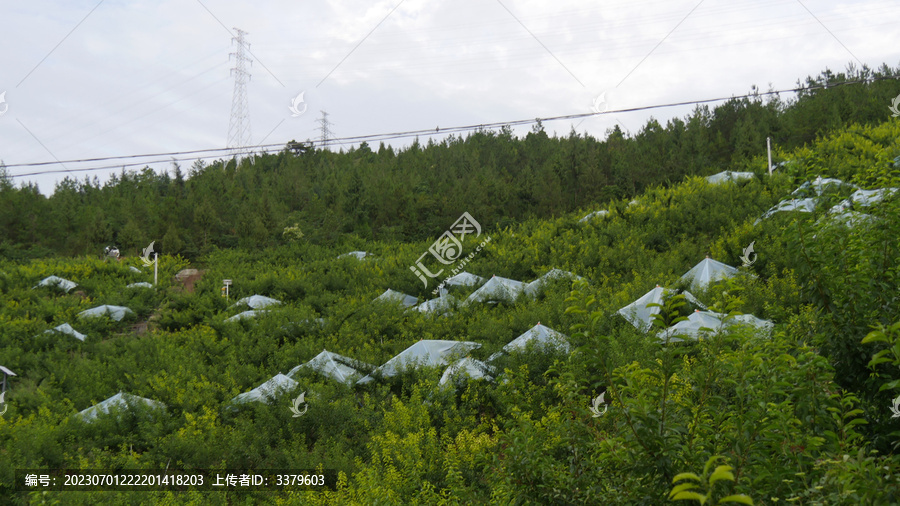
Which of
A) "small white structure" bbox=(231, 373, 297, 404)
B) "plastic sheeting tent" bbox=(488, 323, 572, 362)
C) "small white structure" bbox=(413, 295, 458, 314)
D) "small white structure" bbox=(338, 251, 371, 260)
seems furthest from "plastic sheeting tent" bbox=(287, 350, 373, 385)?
"small white structure" bbox=(338, 251, 371, 260)

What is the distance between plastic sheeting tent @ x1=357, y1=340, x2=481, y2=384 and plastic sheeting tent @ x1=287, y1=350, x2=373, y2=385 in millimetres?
337

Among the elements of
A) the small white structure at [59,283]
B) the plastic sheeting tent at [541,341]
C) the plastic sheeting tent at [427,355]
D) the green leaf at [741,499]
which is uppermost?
the small white structure at [59,283]

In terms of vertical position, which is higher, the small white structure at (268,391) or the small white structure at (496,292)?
the small white structure at (496,292)

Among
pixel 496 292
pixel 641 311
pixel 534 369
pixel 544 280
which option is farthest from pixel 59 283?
pixel 641 311

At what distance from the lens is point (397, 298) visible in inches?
696

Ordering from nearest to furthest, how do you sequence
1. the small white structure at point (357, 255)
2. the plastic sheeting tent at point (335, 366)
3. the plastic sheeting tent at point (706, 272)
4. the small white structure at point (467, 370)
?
the small white structure at point (467, 370)
the plastic sheeting tent at point (335, 366)
the plastic sheeting tent at point (706, 272)
the small white structure at point (357, 255)

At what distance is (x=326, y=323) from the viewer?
15875mm

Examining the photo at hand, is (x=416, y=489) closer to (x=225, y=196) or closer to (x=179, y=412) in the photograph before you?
(x=179, y=412)

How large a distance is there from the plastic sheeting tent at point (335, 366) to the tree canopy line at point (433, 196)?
17408mm

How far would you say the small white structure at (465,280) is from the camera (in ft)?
58.6

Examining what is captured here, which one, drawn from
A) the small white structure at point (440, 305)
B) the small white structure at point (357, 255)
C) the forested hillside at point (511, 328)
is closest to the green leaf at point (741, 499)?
the forested hillside at point (511, 328)

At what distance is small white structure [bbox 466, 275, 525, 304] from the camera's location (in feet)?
52.2

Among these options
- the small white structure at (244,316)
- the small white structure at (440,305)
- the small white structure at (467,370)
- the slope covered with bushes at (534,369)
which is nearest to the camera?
the slope covered with bushes at (534,369)

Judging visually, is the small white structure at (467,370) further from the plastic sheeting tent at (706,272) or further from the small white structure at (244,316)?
the small white structure at (244,316)
